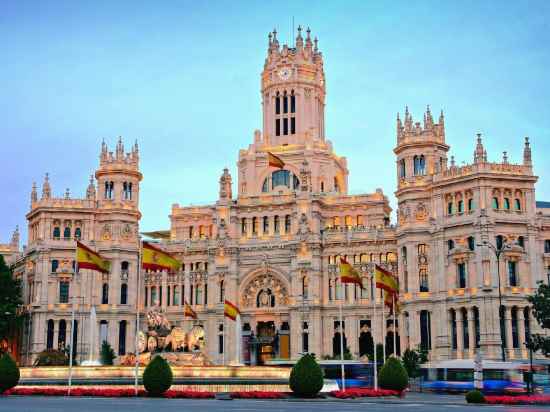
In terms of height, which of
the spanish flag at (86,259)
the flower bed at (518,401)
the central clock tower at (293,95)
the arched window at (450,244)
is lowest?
the flower bed at (518,401)

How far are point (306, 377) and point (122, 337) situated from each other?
64.2 meters

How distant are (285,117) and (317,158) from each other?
35.8ft

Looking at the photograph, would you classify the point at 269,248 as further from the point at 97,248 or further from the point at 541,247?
the point at 541,247

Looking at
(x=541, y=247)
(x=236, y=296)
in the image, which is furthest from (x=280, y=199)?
(x=541, y=247)

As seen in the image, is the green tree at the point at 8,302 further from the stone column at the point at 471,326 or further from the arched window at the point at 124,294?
the stone column at the point at 471,326

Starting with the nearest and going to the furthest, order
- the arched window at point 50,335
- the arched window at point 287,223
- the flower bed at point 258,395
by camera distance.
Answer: the flower bed at point 258,395 < the arched window at point 50,335 < the arched window at point 287,223

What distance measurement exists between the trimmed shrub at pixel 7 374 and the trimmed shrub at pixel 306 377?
20362 mm

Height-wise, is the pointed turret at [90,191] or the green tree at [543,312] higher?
the pointed turret at [90,191]

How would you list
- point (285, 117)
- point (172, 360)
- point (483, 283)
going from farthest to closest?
point (285, 117) → point (483, 283) → point (172, 360)

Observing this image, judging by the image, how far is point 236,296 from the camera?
382 ft

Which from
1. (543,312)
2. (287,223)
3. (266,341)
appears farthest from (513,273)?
(266,341)

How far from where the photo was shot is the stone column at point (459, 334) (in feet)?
320

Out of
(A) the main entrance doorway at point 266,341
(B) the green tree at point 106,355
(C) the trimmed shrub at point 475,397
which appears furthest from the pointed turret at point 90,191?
(C) the trimmed shrub at point 475,397

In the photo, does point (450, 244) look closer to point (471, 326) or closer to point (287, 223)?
point (471, 326)
